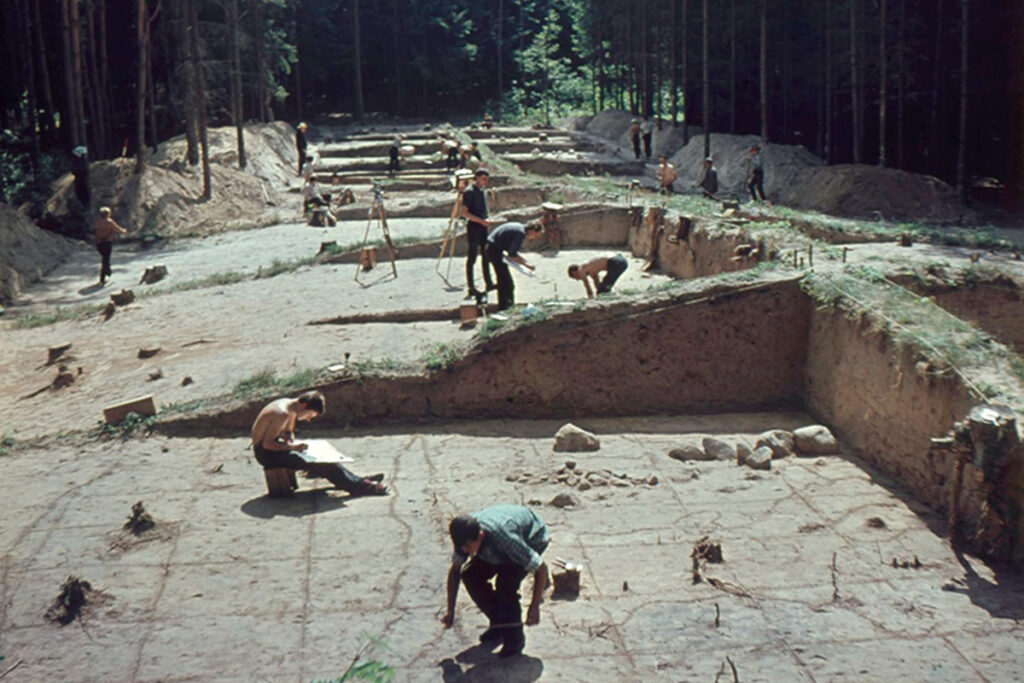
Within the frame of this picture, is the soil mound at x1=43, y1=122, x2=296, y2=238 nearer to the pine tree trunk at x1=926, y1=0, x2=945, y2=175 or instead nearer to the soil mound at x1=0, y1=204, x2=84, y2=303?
the soil mound at x1=0, y1=204, x2=84, y2=303

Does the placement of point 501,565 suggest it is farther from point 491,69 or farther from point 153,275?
point 491,69

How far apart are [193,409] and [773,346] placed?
6922 mm

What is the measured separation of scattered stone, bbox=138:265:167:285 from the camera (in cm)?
2106

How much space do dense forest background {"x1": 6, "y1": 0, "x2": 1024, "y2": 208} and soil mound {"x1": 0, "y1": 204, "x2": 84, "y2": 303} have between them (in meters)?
3.51

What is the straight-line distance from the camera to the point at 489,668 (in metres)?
6.78

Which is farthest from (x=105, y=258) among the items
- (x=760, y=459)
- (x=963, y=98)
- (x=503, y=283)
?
(x=963, y=98)

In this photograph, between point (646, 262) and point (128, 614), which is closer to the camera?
point (128, 614)

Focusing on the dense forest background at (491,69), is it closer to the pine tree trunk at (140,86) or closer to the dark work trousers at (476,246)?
the pine tree trunk at (140,86)

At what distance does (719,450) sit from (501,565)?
480cm

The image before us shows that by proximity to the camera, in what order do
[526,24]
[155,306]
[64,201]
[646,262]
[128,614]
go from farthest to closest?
[526,24] < [64,201] < [646,262] < [155,306] < [128,614]

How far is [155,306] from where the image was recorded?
18.1 m

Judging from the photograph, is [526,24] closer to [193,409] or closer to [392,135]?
[392,135]

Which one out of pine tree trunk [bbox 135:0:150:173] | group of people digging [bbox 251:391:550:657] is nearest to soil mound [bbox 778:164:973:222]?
pine tree trunk [bbox 135:0:150:173]

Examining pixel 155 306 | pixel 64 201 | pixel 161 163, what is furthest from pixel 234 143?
pixel 155 306
